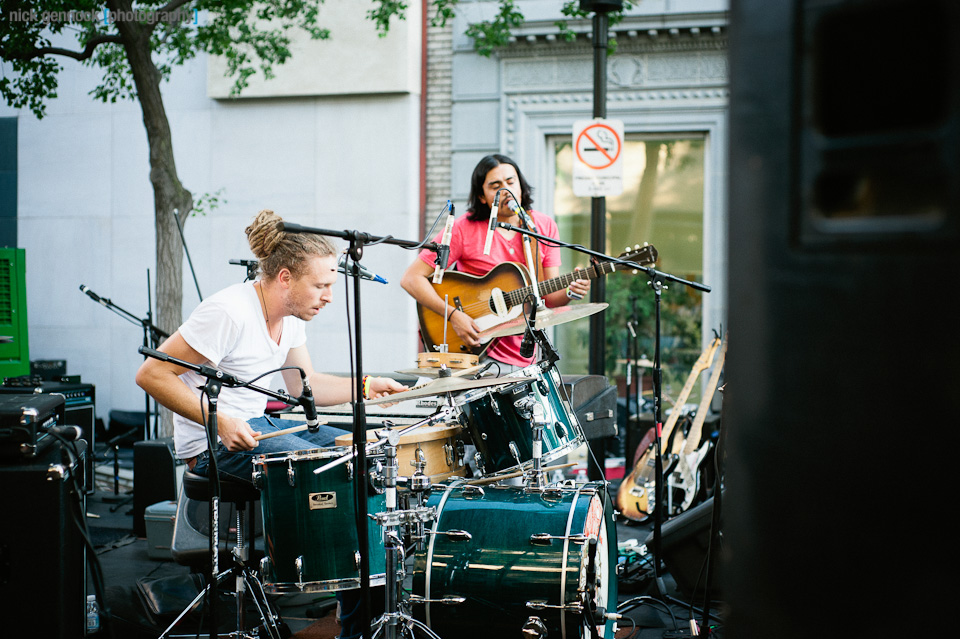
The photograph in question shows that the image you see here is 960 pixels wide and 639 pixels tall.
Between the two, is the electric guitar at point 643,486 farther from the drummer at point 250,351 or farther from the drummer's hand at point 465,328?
the drummer at point 250,351

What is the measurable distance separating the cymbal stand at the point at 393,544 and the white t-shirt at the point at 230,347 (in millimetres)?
774

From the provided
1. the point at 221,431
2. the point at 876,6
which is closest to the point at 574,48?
the point at 221,431

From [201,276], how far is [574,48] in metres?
4.69

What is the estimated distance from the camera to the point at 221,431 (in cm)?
336

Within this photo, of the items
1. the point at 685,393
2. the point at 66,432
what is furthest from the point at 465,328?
the point at 66,432

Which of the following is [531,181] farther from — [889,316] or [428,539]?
[889,316]

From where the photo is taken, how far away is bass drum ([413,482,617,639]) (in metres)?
3.05

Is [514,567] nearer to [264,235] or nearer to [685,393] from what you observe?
[264,235]

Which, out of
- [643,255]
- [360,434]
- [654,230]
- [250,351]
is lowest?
[360,434]

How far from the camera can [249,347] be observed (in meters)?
3.71

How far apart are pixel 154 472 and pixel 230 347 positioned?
2.45 metres

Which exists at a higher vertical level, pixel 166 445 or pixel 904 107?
pixel 904 107

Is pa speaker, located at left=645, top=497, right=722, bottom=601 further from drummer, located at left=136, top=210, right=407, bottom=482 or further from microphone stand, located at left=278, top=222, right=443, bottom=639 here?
microphone stand, located at left=278, top=222, right=443, bottom=639

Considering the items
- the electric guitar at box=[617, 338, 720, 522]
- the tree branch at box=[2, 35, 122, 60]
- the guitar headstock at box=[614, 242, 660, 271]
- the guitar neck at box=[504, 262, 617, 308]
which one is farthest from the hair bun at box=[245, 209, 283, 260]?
the tree branch at box=[2, 35, 122, 60]
